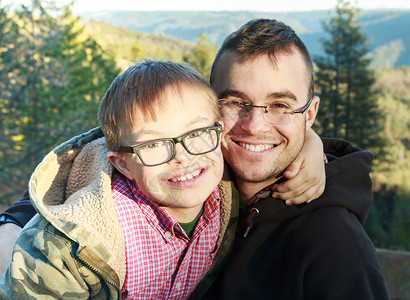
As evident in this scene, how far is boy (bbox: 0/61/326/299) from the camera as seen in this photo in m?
1.54

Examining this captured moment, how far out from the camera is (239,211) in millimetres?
2312

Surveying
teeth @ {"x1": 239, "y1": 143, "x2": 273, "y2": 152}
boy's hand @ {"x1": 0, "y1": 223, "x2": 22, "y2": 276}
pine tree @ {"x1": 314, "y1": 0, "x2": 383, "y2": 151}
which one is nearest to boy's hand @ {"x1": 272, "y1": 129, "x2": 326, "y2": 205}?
teeth @ {"x1": 239, "y1": 143, "x2": 273, "y2": 152}

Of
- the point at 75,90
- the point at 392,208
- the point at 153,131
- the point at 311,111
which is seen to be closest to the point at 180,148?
the point at 153,131

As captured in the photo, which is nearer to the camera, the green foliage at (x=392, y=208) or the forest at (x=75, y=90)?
the forest at (x=75, y=90)

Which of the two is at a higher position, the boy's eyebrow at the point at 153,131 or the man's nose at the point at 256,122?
the boy's eyebrow at the point at 153,131

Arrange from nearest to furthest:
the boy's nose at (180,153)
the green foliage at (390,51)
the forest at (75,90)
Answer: the boy's nose at (180,153), the forest at (75,90), the green foliage at (390,51)

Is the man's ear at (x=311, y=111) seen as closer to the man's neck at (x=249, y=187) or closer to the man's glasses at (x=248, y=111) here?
the man's glasses at (x=248, y=111)

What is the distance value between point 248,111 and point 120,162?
2.47 feet

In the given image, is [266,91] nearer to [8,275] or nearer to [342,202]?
[342,202]

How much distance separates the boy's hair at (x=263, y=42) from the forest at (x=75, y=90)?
255 millimetres

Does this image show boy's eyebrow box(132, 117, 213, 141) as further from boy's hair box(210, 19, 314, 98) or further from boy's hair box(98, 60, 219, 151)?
boy's hair box(210, 19, 314, 98)

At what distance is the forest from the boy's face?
0.56 meters

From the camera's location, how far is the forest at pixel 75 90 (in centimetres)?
745

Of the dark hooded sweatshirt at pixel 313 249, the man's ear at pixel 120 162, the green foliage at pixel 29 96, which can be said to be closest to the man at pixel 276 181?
the dark hooded sweatshirt at pixel 313 249
